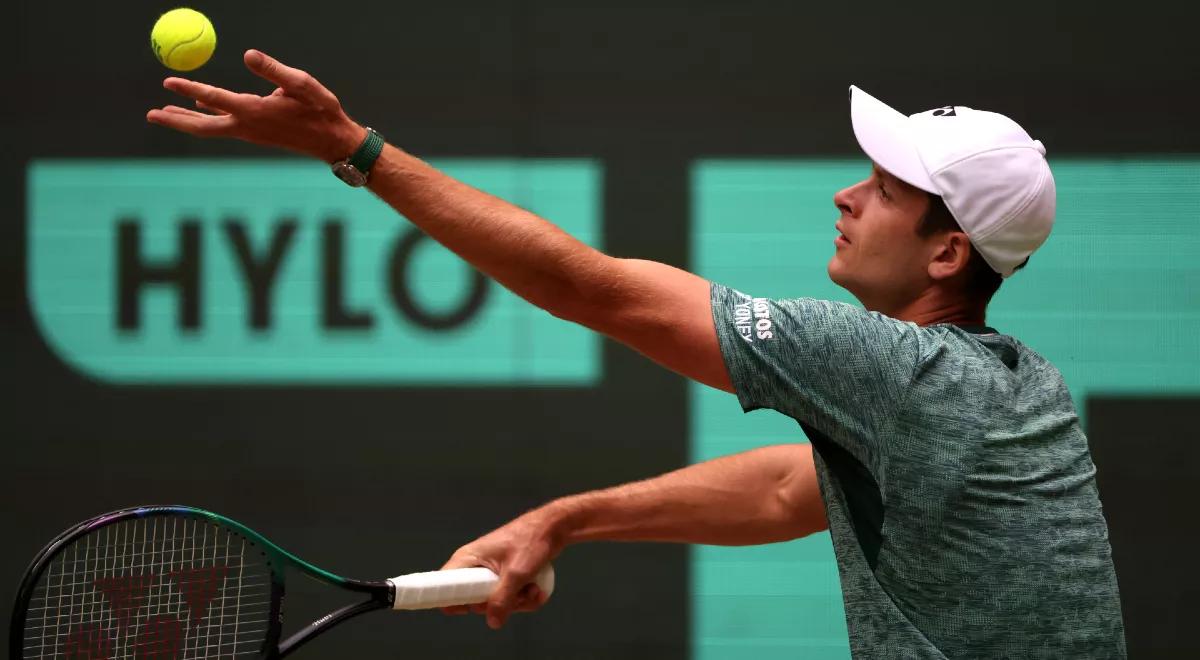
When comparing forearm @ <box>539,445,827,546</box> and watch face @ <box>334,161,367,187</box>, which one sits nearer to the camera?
watch face @ <box>334,161,367,187</box>

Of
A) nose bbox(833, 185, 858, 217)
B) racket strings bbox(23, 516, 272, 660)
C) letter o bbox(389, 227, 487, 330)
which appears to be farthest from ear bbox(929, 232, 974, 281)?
letter o bbox(389, 227, 487, 330)

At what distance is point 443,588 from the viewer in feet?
6.56

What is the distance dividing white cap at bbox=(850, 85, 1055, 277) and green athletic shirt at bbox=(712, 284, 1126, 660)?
21 cm

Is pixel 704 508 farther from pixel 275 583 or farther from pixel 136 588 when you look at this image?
pixel 136 588

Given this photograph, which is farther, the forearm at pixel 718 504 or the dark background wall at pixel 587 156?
the dark background wall at pixel 587 156

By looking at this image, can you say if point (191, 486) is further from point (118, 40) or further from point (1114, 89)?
point (1114, 89)

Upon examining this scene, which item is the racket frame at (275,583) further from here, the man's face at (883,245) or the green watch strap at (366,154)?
the man's face at (883,245)

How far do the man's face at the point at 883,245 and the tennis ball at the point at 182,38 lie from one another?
1409mm

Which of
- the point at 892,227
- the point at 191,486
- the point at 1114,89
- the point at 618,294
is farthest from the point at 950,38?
the point at 191,486

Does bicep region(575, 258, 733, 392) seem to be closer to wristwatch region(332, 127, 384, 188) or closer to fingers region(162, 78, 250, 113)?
wristwatch region(332, 127, 384, 188)

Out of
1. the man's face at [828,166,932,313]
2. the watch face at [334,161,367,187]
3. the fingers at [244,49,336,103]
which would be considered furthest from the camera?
the man's face at [828,166,932,313]

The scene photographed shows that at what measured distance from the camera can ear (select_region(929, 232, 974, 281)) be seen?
6.04ft

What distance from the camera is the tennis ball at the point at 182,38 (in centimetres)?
265

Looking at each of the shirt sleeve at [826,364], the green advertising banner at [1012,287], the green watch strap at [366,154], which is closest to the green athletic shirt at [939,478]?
the shirt sleeve at [826,364]
